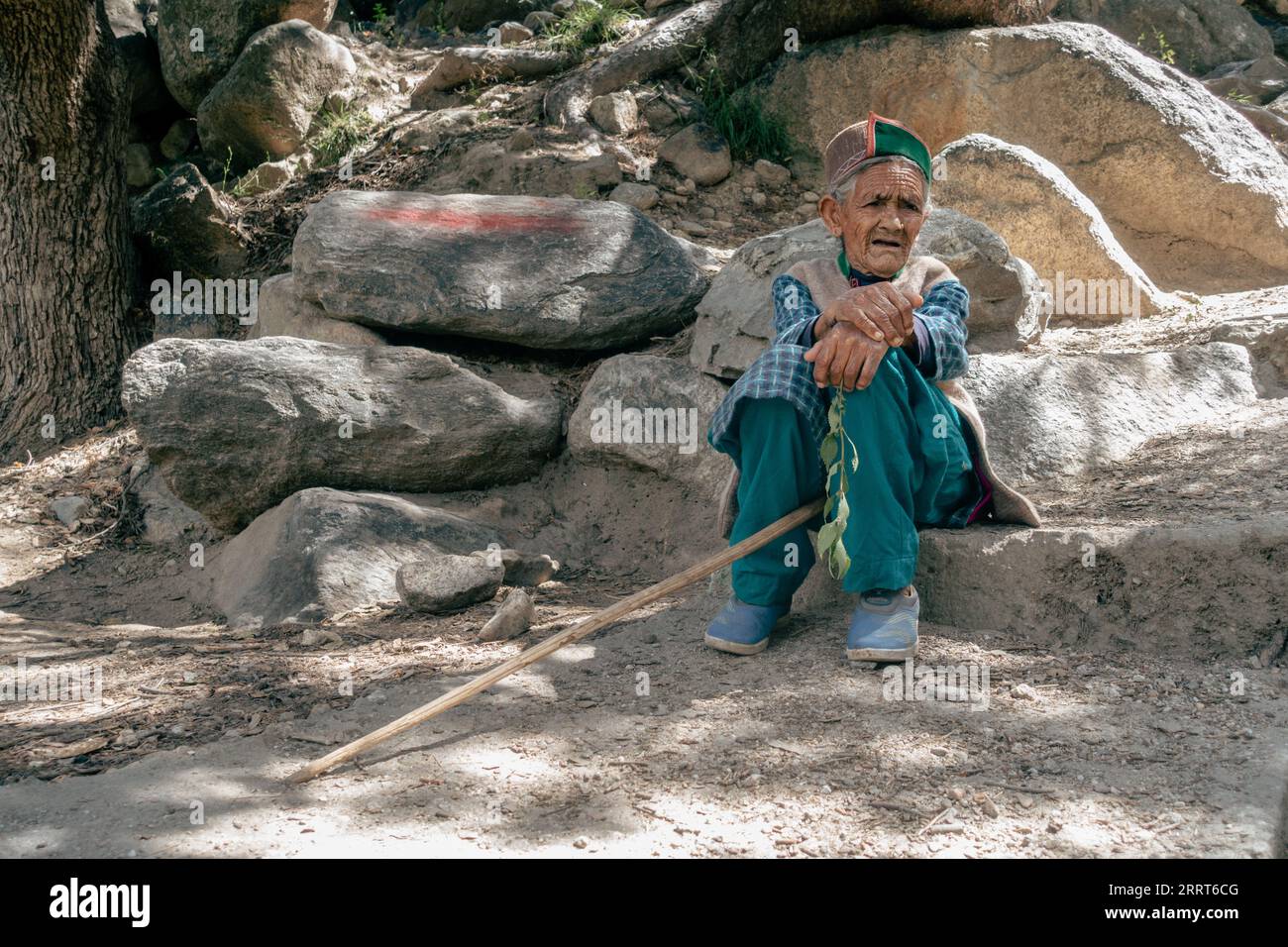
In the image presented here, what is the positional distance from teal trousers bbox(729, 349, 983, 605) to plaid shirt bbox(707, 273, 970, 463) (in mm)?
38

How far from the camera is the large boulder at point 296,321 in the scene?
500 centimetres

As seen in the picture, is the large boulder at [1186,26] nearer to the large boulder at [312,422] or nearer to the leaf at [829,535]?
the large boulder at [312,422]

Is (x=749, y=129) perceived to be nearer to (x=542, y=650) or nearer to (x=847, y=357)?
(x=847, y=357)

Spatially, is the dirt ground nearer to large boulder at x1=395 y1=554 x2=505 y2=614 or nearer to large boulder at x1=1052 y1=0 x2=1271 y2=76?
large boulder at x1=395 y1=554 x2=505 y2=614

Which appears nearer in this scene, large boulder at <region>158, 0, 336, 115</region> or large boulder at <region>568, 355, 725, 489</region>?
large boulder at <region>568, 355, 725, 489</region>

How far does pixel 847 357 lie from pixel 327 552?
215 cm

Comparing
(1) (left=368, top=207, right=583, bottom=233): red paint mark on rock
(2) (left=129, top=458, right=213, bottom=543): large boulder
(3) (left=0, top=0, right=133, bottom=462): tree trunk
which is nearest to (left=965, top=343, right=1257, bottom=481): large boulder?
(1) (left=368, top=207, right=583, bottom=233): red paint mark on rock

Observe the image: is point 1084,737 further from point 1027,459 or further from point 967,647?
point 1027,459

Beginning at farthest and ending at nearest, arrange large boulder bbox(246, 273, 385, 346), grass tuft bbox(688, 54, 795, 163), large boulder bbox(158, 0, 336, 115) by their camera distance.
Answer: large boulder bbox(158, 0, 336, 115) < grass tuft bbox(688, 54, 795, 163) < large boulder bbox(246, 273, 385, 346)

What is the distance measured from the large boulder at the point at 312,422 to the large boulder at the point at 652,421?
0.24 m

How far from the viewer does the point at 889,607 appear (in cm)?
290

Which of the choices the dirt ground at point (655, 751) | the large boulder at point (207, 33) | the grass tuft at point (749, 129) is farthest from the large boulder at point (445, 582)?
the large boulder at point (207, 33)

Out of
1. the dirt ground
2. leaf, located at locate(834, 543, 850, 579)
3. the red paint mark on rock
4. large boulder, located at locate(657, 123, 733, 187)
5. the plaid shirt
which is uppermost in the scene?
large boulder, located at locate(657, 123, 733, 187)

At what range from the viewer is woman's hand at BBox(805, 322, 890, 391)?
108 inches
